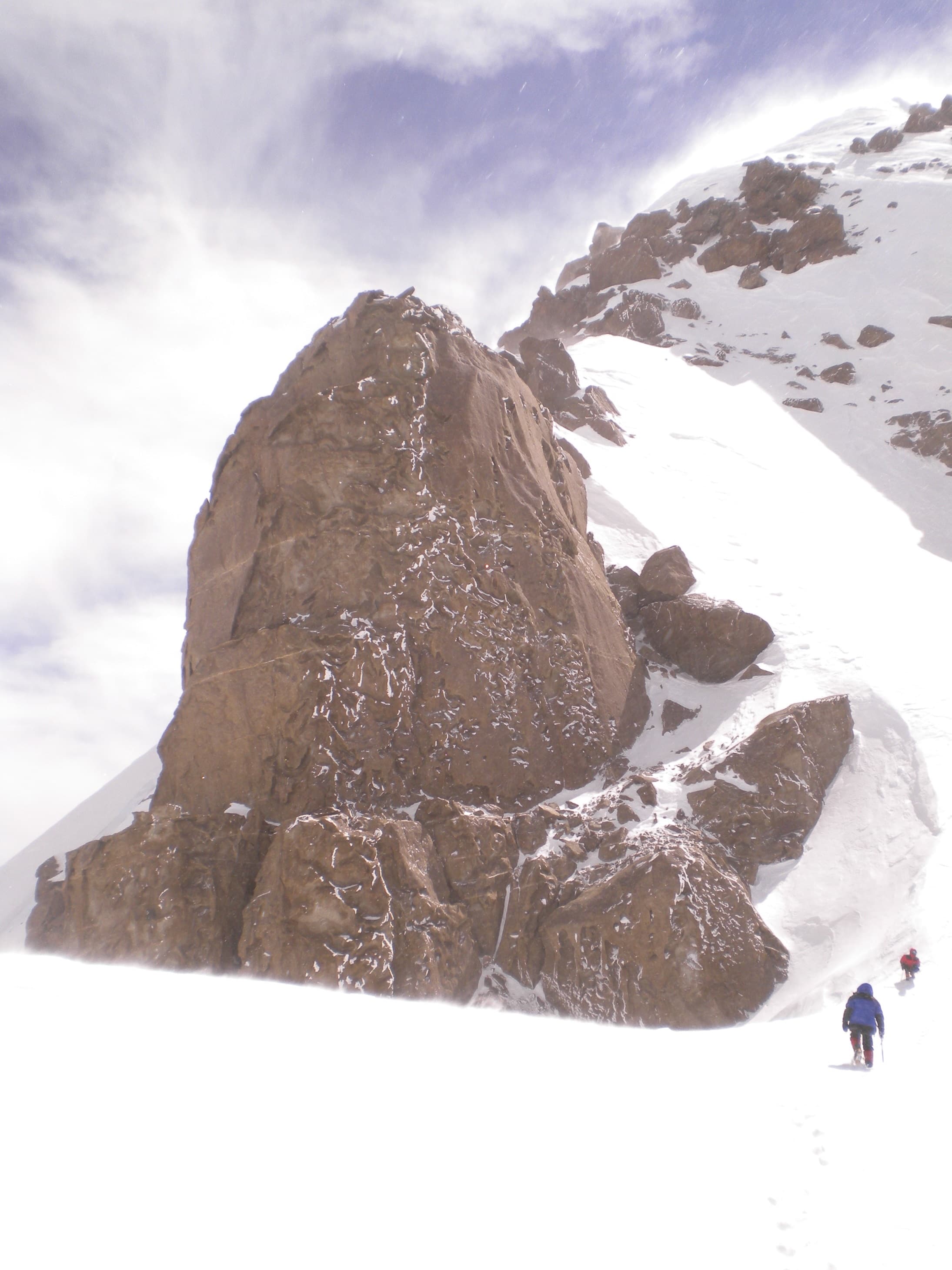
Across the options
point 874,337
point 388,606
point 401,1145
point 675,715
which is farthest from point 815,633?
point 874,337

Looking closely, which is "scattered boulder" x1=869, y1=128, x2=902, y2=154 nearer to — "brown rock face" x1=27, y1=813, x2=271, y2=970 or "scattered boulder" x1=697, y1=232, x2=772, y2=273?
"scattered boulder" x1=697, y1=232, x2=772, y2=273

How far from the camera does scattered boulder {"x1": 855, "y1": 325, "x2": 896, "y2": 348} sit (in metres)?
41.0

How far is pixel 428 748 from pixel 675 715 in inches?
189

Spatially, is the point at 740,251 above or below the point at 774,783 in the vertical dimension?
above

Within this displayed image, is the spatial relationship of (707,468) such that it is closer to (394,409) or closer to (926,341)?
(394,409)

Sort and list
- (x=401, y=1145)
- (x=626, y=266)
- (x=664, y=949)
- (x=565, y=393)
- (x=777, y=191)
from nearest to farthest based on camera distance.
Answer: (x=401, y=1145) → (x=664, y=949) → (x=565, y=393) → (x=777, y=191) → (x=626, y=266)

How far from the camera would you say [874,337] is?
41.0 metres

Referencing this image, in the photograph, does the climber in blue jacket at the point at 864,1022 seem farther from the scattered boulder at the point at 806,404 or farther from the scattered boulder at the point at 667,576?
the scattered boulder at the point at 806,404

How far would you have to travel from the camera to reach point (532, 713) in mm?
12758

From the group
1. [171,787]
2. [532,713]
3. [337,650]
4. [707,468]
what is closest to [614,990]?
[532,713]

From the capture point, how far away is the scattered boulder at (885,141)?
179 ft

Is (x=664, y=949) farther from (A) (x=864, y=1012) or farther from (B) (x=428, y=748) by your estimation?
(B) (x=428, y=748)

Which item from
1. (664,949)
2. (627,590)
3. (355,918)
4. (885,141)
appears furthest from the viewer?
(885,141)

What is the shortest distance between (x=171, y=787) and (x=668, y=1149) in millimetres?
9719
